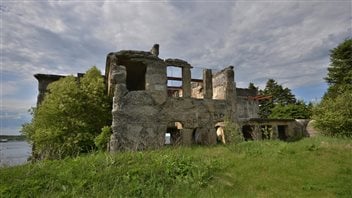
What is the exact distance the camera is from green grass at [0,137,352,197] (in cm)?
780

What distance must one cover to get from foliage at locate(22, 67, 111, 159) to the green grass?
7.04 metres

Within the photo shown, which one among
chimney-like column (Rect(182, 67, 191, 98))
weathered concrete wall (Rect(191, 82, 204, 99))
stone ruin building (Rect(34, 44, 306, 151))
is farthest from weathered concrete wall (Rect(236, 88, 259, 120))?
chimney-like column (Rect(182, 67, 191, 98))

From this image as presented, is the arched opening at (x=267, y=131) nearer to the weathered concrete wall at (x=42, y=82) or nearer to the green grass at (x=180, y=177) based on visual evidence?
the green grass at (x=180, y=177)

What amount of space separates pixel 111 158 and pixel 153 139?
263 inches

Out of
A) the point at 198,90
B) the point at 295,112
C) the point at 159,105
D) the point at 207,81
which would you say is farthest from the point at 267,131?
the point at 159,105

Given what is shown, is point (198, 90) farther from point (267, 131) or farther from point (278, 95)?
point (278, 95)

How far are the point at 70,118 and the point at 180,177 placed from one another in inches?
459

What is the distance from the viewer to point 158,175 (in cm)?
903

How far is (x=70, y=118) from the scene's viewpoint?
1778 centimetres

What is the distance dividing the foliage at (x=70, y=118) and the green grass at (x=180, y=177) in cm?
704

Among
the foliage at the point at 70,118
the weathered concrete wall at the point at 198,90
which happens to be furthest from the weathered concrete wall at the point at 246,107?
the foliage at the point at 70,118

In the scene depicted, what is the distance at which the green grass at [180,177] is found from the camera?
25.6 ft

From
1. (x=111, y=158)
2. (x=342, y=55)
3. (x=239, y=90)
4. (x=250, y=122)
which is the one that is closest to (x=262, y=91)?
(x=239, y=90)

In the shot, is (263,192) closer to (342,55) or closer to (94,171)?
(94,171)
